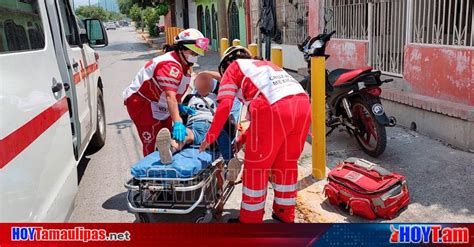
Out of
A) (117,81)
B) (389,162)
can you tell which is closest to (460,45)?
(389,162)

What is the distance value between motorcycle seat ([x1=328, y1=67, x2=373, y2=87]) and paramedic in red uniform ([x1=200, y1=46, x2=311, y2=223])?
178 centimetres

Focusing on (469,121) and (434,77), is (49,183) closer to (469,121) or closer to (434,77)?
(469,121)

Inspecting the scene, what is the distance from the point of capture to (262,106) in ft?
10.2

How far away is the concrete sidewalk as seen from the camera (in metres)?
3.61

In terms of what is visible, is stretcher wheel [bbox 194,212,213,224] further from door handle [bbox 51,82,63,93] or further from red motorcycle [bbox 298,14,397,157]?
red motorcycle [bbox 298,14,397,157]

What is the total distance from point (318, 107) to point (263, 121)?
120 centimetres

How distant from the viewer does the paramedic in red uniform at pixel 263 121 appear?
3111 mm

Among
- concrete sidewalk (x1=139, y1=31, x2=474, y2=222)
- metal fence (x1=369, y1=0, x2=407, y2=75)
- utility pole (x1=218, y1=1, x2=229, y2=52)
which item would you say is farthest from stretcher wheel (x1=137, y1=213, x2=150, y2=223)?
utility pole (x1=218, y1=1, x2=229, y2=52)

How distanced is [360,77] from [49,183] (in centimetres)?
339

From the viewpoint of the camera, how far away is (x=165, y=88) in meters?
3.72

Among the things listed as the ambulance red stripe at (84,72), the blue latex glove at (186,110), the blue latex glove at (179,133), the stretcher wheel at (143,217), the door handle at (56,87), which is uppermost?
the door handle at (56,87)

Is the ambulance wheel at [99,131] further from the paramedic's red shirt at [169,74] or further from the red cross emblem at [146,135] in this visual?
the paramedic's red shirt at [169,74]

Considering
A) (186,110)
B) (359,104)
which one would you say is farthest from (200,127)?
(359,104)

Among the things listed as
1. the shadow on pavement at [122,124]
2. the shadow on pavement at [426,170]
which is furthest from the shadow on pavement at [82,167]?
the shadow on pavement at [426,170]
